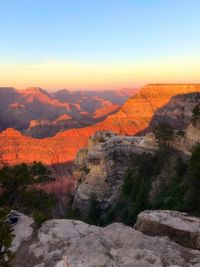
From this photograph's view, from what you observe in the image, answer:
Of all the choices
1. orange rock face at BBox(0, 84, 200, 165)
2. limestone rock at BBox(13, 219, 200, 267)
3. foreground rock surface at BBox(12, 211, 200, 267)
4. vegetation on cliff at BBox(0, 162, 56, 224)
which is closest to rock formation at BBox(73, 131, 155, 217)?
vegetation on cliff at BBox(0, 162, 56, 224)

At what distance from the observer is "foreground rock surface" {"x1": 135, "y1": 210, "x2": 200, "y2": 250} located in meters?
19.4

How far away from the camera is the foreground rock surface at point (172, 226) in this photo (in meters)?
19.4

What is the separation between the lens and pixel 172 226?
20156 millimetres

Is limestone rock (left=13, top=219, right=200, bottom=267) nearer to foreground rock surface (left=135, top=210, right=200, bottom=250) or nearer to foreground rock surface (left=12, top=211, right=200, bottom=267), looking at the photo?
foreground rock surface (left=12, top=211, right=200, bottom=267)

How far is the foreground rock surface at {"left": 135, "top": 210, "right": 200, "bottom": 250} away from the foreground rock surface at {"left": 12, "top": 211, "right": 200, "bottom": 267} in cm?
21

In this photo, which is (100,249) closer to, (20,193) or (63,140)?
(20,193)

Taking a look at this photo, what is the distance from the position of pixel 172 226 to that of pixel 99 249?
5394 millimetres

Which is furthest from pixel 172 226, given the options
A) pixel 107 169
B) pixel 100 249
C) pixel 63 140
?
pixel 63 140

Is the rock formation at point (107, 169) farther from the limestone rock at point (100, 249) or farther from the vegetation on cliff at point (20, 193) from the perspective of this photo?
the limestone rock at point (100, 249)

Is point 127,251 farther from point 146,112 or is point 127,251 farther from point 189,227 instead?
point 146,112

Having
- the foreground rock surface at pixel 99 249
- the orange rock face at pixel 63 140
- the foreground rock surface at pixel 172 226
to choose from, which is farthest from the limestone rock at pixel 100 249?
the orange rock face at pixel 63 140

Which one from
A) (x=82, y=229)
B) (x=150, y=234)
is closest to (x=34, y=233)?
(x=82, y=229)

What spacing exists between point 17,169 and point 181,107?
132138 millimetres

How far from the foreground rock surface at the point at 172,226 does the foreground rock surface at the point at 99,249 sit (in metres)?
0.21
